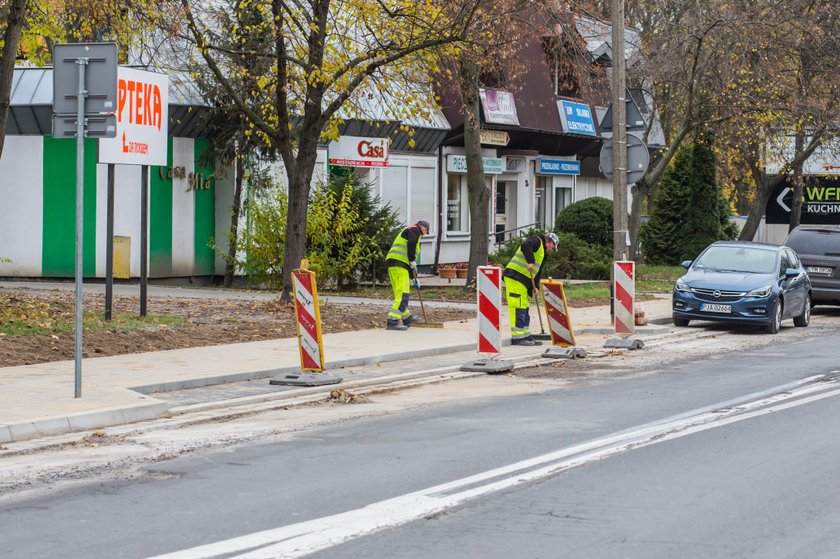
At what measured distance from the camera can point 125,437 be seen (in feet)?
32.9

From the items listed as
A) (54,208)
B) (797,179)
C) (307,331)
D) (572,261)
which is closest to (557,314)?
(307,331)

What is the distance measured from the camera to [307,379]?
13.0 metres

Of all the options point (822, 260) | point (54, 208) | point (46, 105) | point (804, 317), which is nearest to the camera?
point (804, 317)

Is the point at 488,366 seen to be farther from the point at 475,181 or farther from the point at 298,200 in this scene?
the point at 475,181

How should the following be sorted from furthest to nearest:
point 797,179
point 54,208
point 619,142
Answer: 1. point 797,179
2. point 54,208
3. point 619,142

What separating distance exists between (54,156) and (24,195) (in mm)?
1003

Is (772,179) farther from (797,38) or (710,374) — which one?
(710,374)

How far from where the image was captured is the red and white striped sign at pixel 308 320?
1306cm

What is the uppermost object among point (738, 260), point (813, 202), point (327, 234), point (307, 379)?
point (813, 202)

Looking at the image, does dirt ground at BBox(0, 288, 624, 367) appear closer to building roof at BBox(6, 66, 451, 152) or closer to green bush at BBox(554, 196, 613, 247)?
building roof at BBox(6, 66, 451, 152)

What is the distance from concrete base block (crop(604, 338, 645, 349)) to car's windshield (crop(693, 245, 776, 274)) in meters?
4.22

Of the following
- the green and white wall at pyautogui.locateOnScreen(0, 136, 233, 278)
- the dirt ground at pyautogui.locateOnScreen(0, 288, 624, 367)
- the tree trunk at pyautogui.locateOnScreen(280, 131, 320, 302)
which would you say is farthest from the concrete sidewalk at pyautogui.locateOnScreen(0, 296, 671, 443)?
the green and white wall at pyautogui.locateOnScreen(0, 136, 233, 278)

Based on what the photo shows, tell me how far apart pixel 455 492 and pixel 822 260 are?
1845 cm

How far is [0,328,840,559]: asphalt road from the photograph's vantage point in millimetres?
6512
